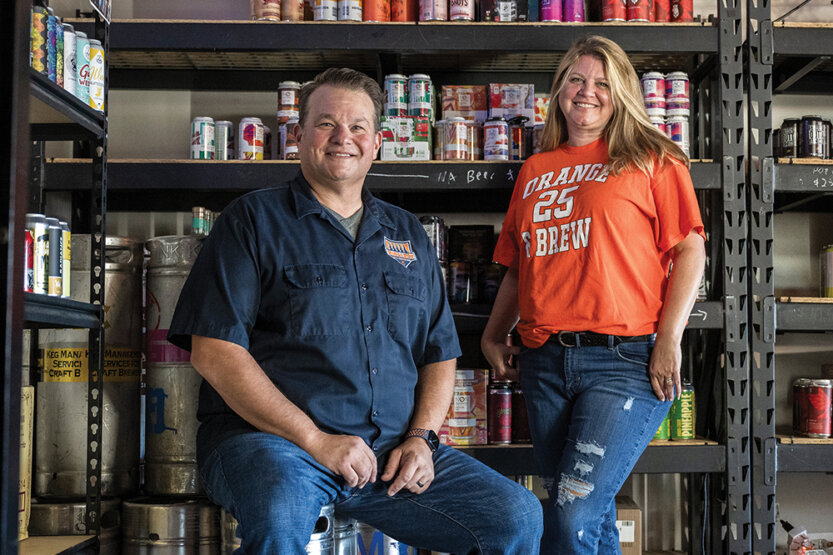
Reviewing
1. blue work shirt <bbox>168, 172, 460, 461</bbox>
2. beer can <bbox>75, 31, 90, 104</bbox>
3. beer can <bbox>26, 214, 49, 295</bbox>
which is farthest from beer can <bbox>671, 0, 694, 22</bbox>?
beer can <bbox>26, 214, 49, 295</bbox>

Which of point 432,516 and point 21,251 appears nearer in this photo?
point 21,251

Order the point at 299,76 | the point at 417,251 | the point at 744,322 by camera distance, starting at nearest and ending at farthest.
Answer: the point at 417,251
the point at 744,322
the point at 299,76

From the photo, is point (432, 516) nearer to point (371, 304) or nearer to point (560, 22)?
point (371, 304)

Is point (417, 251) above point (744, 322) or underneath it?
above

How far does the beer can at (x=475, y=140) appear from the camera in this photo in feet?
9.40

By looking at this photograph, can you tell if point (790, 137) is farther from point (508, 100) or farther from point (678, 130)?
point (508, 100)

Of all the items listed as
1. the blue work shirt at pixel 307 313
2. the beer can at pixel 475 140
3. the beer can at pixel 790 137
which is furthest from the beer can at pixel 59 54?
the beer can at pixel 790 137

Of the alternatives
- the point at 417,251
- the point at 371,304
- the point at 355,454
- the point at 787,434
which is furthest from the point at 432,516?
the point at 787,434

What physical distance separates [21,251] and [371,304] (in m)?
1.02

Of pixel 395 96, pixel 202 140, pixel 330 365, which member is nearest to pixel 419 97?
pixel 395 96

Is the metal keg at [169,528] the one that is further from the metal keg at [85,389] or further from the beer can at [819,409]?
the beer can at [819,409]

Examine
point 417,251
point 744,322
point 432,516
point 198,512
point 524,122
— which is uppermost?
point 524,122

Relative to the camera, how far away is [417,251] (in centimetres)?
210

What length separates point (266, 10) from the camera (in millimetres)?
2840
